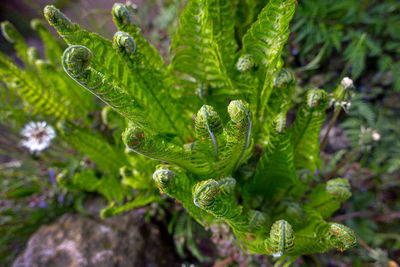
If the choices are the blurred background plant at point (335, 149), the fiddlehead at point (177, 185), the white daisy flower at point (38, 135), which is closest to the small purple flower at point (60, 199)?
the blurred background plant at point (335, 149)

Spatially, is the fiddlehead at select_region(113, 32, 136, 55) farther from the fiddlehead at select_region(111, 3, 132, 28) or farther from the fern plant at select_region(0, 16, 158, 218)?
the fern plant at select_region(0, 16, 158, 218)

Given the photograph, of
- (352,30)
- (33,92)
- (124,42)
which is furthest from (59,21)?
(352,30)

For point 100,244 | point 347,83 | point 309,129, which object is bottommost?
point 100,244

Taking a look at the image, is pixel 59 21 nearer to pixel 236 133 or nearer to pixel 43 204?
pixel 236 133

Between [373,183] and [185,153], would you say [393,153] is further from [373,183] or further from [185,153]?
[185,153]

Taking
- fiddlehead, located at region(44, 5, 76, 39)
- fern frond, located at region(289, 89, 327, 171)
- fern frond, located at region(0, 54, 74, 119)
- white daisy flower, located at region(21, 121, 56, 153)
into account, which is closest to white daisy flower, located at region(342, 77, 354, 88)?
fern frond, located at region(289, 89, 327, 171)
